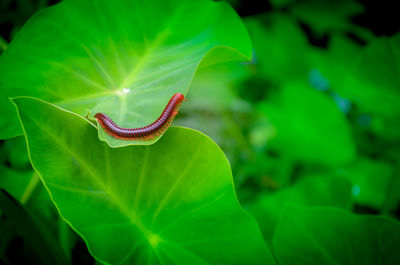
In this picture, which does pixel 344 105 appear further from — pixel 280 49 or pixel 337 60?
pixel 280 49

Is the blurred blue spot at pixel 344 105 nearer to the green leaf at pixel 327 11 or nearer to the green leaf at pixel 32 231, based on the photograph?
the green leaf at pixel 327 11

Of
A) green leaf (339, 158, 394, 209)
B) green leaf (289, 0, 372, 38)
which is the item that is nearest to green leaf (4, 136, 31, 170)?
green leaf (339, 158, 394, 209)

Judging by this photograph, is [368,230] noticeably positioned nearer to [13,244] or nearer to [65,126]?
[65,126]

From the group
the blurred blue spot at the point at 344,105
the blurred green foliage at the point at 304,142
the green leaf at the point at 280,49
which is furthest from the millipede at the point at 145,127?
the blurred blue spot at the point at 344,105

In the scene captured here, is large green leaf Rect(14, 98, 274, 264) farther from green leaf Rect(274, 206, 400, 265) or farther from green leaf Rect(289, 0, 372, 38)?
green leaf Rect(289, 0, 372, 38)

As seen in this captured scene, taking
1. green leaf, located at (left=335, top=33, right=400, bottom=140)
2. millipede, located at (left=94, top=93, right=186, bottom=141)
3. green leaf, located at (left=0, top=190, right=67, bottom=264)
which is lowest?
green leaf, located at (left=335, top=33, right=400, bottom=140)

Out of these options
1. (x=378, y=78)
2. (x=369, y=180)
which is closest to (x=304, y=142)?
(x=369, y=180)

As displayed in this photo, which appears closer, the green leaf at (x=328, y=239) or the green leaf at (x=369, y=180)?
the green leaf at (x=328, y=239)
